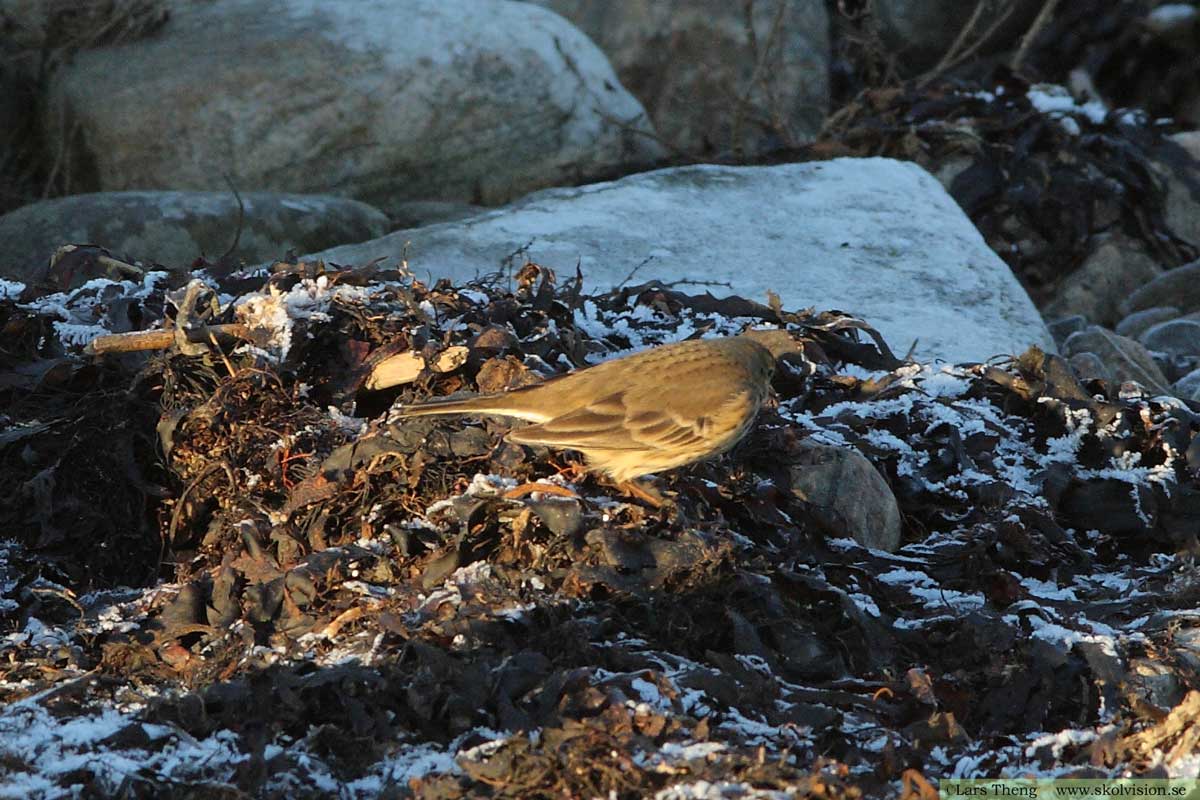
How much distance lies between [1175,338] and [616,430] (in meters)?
4.12

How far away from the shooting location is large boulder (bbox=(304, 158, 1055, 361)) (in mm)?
6348

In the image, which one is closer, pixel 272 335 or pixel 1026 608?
pixel 1026 608

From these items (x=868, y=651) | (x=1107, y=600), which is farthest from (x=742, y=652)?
(x=1107, y=600)

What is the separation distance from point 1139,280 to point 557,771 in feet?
22.0

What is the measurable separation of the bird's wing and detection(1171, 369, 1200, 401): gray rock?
2.91 metres

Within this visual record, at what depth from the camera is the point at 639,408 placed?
426cm

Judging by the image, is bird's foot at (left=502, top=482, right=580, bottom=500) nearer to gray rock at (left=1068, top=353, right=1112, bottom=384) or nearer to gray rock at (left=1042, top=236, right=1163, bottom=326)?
gray rock at (left=1068, top=353, right=1112, bottom=384)

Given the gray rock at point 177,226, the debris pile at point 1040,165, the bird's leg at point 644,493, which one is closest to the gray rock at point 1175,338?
the debris pile at point 1040,165

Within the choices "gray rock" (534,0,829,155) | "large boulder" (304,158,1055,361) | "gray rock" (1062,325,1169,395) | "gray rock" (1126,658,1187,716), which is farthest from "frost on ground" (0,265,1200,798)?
"gray rock" (534,0,829,155)

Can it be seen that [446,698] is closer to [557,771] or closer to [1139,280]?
[557,771]

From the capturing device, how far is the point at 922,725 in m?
3.57

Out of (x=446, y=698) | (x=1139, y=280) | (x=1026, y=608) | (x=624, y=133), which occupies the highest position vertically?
(x=446, y=698)

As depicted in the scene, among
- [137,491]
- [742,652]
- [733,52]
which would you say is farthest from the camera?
[733,52]

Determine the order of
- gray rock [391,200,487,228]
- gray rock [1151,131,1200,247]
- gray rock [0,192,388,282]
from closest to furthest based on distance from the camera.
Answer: gray rock [0,192,388,282], gray rock [391,200,487,228], gray rock [1151,131,1200,247]
